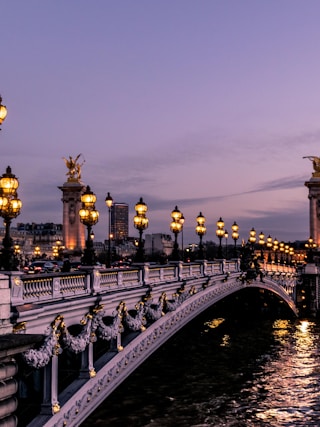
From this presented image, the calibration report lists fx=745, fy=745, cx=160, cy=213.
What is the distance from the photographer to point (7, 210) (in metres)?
19.6

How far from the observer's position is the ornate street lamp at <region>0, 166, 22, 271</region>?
58.3 ft

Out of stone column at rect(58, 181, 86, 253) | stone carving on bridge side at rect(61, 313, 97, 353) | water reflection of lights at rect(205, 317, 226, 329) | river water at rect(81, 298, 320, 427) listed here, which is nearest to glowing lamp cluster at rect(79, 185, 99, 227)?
stone carving on bridge side at rect(61, 313, 97, 353)

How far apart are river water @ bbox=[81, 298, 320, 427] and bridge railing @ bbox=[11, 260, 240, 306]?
649 centimetres

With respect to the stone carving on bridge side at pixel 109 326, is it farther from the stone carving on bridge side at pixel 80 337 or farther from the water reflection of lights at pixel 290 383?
the water reflection of lights at pixel 290 383

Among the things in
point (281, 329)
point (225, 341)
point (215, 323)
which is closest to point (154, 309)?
point (225, 341)

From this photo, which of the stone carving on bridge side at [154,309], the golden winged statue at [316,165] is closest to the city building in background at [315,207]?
the golden winged statue at [316,165]

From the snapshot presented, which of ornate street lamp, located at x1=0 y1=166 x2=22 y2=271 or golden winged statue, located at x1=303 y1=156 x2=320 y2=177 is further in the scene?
golden winged statue, located at x1=303 y1=156 x2=320 y2=177

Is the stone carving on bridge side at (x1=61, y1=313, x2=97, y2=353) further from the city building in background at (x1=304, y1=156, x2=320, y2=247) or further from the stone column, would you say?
the city building in background at (x1=304, y1=156, x2=320, y2=247)

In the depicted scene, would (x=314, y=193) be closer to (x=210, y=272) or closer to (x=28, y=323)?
(x=210, y=272)

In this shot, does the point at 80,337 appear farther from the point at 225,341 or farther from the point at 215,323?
the point at 215,323

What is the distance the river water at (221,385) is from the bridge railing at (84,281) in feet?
21.3

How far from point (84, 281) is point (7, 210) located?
5525 millimetres

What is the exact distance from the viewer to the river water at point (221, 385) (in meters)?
35.5

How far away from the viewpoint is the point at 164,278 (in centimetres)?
3541
